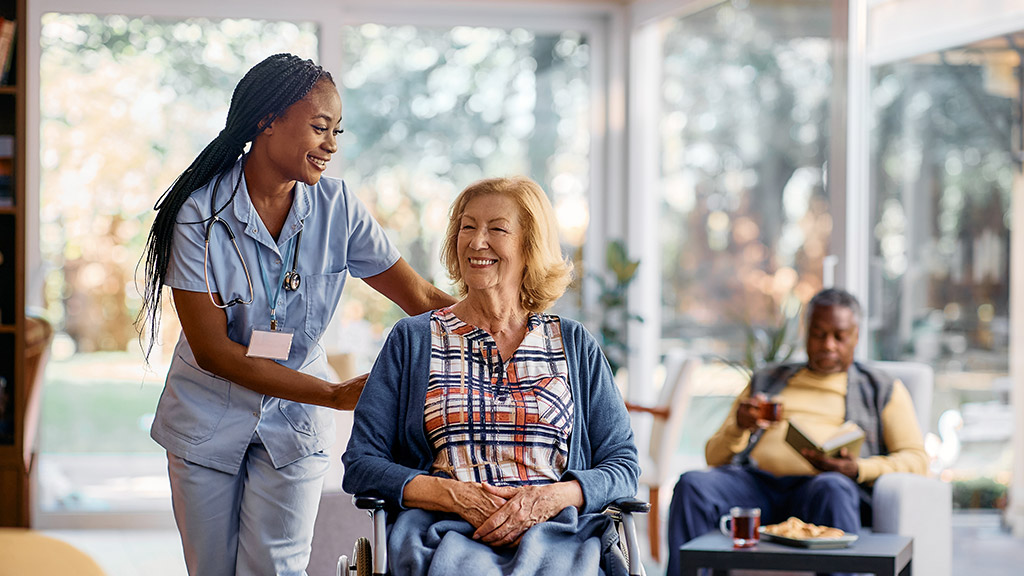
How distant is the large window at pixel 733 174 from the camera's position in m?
5.31

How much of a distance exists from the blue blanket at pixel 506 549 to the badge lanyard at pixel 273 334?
41cm

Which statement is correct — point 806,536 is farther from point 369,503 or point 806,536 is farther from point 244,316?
point 244,316

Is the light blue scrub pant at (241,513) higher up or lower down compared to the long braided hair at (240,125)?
lower down

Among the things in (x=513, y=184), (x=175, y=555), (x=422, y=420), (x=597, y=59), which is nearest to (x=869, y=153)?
(x=597, y=59)

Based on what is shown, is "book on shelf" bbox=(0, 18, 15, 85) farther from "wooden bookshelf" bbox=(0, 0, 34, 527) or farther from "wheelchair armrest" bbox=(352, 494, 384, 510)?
Result: "wheelchair armrest" bbox=(352, 494, 384, 510)

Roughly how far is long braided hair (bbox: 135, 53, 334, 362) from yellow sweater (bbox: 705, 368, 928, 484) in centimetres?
202

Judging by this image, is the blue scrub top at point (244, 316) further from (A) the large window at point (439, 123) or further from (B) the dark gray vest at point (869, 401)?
(A) the large window at point (439, 123)

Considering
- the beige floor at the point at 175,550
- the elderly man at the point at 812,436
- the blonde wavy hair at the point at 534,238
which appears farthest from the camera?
the beige floor at the point at 175,550

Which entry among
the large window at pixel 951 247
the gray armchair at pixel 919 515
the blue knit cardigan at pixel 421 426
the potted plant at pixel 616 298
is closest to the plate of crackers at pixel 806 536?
the gray armchair at pixel 919 515

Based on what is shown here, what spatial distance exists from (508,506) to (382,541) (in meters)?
0.25

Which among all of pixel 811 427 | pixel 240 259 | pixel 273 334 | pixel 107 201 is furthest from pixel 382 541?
pixel 107 201

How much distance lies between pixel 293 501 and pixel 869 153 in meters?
3.11

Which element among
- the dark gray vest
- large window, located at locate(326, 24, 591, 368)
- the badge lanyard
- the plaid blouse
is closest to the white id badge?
the badge lanyard

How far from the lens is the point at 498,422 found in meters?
2.21
